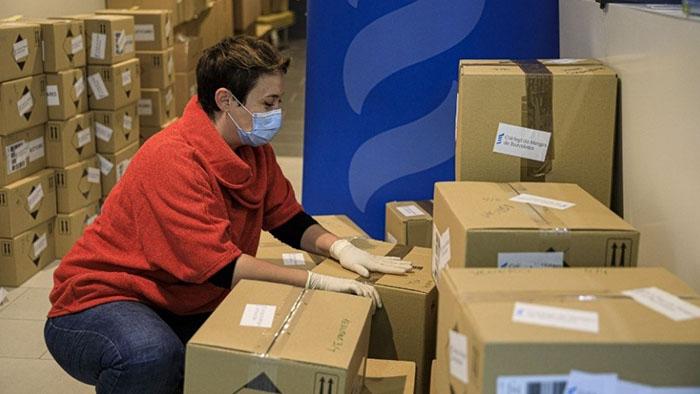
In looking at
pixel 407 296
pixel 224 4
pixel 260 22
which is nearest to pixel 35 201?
pixel 407 296

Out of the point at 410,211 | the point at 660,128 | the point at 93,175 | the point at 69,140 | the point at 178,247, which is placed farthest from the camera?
the point at 93,175

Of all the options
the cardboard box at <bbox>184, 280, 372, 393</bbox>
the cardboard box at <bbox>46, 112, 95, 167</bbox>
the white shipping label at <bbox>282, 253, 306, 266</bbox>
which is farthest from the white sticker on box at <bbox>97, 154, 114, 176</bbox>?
the cardboard box at <bbox>184, 280, 372, 393</bbox>

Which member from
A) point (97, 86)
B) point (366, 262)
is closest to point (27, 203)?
point (97, 86)

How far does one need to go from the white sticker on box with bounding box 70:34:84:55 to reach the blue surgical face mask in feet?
7.44

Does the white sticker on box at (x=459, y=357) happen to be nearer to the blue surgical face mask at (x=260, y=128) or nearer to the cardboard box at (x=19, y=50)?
the blue surgical face mask at (x=260, y=128)

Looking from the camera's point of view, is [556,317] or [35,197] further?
[35,197]

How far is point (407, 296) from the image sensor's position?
1.91 metres

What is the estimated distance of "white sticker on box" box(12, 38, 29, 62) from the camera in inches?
139

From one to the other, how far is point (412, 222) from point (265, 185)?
1.91 ft

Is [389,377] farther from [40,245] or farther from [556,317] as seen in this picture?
[40,245]

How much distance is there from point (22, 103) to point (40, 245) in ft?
2.07

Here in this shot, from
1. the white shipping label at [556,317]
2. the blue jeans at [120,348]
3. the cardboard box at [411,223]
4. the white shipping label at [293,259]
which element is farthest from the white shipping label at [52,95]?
the white shipping label at [556,317]

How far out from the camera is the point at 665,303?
129 cm

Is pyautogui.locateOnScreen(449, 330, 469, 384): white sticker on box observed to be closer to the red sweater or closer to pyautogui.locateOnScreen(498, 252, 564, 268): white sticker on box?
pyautogui.locateOnScreen(498, 252, 564, 268): white sticker on box
